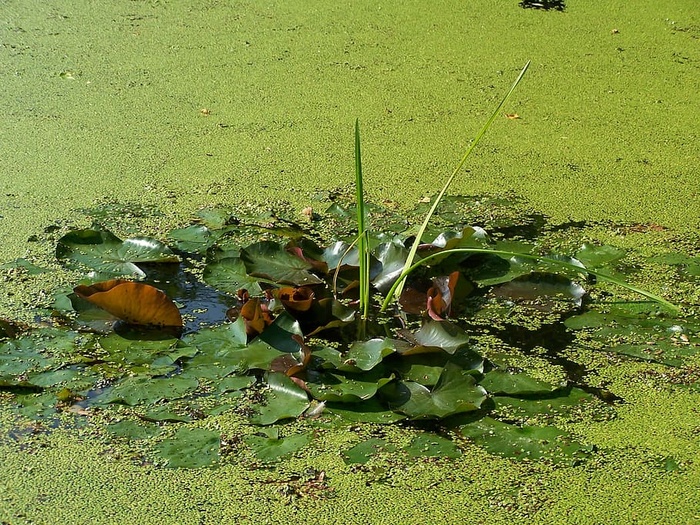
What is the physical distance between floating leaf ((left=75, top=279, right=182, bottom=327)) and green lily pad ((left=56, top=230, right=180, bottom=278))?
0.49 feet

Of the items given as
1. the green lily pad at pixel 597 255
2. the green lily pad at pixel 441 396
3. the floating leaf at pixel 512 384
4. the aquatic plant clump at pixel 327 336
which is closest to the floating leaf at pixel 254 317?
the aquatic plant clump at pixel 327 336

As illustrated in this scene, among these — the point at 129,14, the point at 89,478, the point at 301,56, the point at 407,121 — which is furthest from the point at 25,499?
the point at 129,14

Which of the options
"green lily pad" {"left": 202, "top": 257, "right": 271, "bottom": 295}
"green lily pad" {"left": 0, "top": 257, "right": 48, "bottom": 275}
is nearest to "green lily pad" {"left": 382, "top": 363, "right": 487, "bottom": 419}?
"green lily pad" {"left": 202, "top": 257, "right": 271, "bottom": 295}

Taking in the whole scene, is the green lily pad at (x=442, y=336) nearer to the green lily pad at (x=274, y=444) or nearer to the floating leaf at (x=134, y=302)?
the green lily pad at (x=274, y=444)

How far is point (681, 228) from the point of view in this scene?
1.81 m

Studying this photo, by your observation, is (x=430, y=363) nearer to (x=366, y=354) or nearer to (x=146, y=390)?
(x=366, y=354)

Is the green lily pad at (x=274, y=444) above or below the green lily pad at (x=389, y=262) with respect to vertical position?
below

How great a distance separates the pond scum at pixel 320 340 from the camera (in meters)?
1.24

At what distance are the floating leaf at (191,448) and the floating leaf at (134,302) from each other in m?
0.24

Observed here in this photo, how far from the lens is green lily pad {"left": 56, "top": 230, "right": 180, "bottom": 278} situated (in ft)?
5.16

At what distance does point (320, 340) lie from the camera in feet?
4.66

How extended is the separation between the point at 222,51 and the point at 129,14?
0.43m

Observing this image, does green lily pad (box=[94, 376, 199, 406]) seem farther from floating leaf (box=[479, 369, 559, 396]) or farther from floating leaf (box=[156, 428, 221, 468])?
floating leaf (box=[479, 369, 559, 396])

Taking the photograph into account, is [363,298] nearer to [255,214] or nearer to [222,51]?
[255,214]
